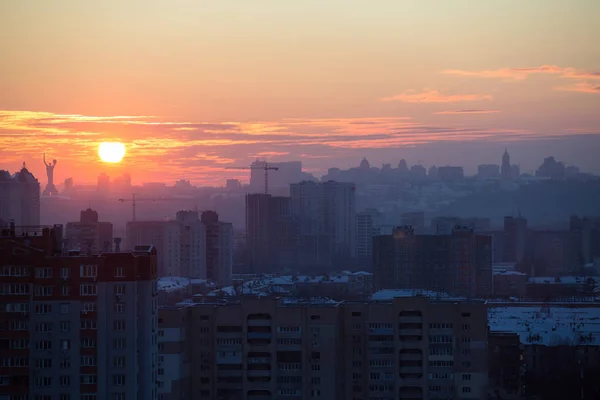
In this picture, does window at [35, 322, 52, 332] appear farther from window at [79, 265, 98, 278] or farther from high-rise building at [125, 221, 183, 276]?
high-rise building at [125, 221, 183, 276]

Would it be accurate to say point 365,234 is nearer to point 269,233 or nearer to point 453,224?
point 269,233

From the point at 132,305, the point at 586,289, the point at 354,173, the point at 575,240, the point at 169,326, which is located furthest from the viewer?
the point at 354,173

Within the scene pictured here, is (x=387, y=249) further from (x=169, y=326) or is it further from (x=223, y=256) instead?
(x=169, y=326)

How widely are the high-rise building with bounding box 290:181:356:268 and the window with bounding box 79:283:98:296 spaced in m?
35.0

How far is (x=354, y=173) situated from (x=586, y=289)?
29023 millimetres

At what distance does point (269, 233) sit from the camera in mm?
46500

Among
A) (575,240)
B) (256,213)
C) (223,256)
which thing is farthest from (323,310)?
(256,213)

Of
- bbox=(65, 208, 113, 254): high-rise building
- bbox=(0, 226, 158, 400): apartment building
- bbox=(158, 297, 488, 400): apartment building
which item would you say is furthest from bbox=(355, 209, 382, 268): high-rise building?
bbox=(0, 226, 158, 400): apartment building

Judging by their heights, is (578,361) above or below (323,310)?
below

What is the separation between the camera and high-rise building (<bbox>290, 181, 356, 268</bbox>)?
45.5 meters

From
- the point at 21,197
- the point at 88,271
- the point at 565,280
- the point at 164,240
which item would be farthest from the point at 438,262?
the point at 88,271

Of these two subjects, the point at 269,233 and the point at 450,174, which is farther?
the point at 450,174

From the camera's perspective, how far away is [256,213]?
47.2m

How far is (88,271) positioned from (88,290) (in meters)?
0.13
